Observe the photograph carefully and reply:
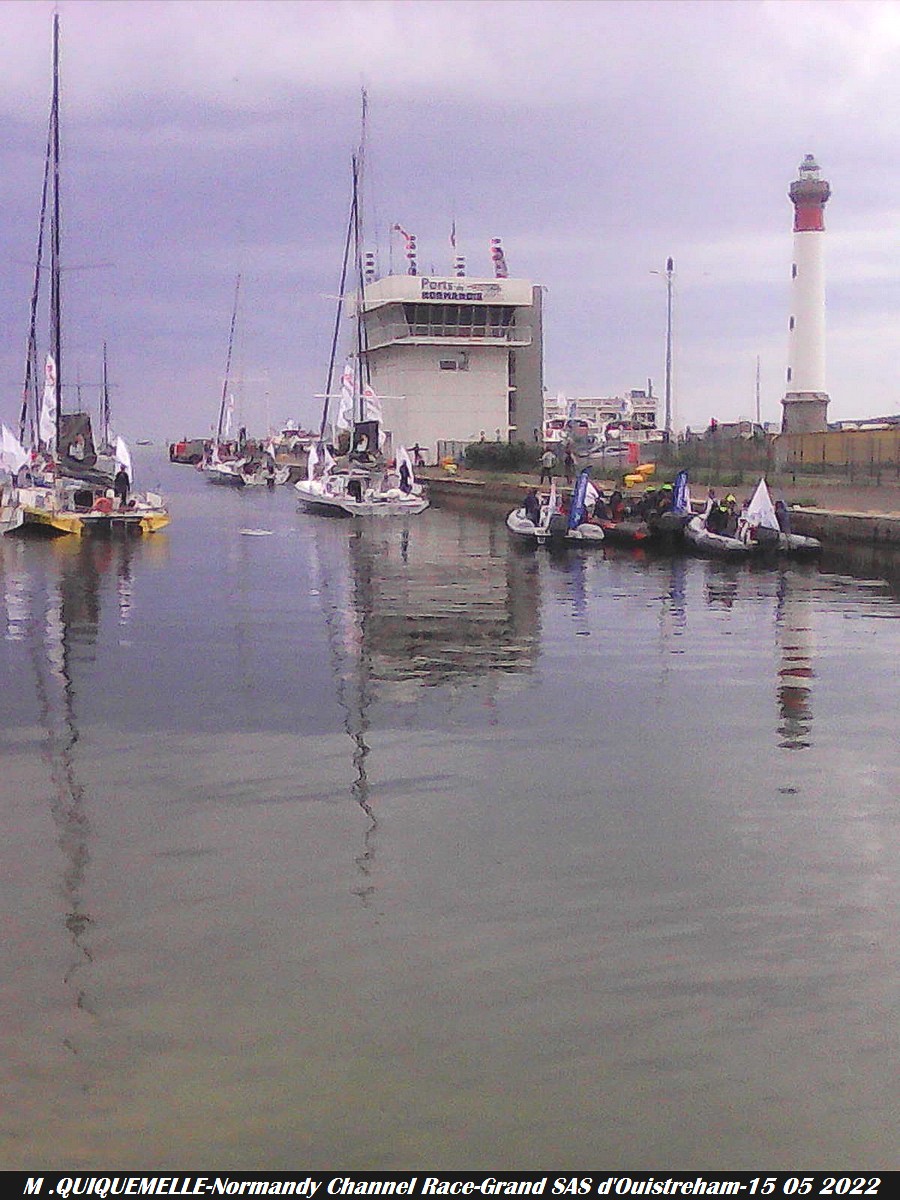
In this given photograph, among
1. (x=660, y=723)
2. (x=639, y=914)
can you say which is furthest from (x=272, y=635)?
(x=639, y=914)

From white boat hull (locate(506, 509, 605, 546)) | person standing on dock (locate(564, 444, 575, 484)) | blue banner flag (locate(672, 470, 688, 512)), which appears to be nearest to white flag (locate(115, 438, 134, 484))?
white boat hull (locate(506, 509, 605, 546))

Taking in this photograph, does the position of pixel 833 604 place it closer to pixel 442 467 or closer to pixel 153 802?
pixel 153 802

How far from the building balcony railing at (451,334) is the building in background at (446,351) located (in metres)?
0.07

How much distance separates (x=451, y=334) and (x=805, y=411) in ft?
85.2

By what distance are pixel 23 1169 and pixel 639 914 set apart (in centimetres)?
491

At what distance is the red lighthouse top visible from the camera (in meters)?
98.8

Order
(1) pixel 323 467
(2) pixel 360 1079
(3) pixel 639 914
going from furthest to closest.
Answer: (1) pixel 323 467
(3) pixel 639 914
(2) pixel 360 1079

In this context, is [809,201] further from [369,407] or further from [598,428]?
[598,428]

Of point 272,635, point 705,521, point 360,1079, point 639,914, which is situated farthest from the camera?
point 705,521

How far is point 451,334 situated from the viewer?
10625cm

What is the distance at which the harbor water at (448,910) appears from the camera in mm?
7672

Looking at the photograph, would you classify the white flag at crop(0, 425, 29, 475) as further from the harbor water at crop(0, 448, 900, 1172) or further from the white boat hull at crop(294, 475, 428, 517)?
the harbor water at crop(0, 448, 900, 1172)

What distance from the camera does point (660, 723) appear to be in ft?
57.8

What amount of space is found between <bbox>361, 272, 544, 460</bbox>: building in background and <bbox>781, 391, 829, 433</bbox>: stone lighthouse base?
22.6 metres
